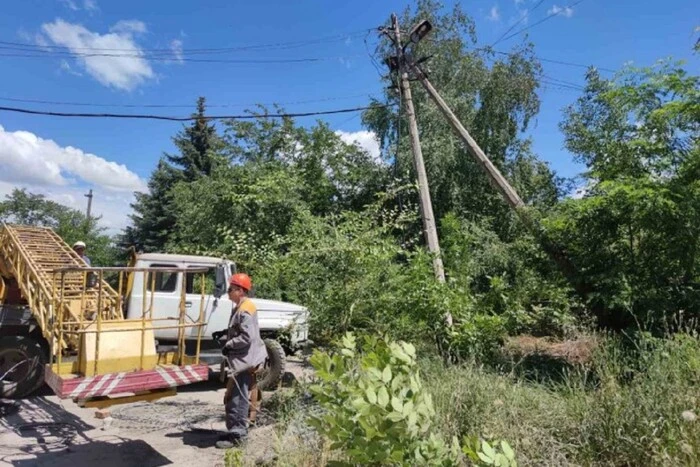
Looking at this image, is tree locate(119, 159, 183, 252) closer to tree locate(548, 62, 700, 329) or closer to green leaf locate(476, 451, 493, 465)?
tree locate(548, 62, 700, 329)

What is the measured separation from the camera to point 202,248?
15.2 metres

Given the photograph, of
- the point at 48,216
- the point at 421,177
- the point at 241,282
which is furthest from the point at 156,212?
the point at 241,282

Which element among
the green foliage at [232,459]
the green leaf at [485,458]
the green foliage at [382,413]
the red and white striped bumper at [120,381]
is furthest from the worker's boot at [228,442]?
the green leaf at [485,458]

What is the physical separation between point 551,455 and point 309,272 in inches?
227

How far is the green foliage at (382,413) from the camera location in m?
2.37

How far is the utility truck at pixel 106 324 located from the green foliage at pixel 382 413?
3.14 meters

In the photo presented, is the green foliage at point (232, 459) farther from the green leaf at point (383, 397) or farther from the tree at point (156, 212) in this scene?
the tree at point (156, 212)

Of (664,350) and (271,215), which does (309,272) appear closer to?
(664,350)

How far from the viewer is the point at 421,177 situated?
1141cm

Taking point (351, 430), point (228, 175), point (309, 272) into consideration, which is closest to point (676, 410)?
point (351, 430)

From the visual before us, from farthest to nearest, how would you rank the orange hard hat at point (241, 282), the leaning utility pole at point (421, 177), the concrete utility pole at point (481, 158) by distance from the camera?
the concrete utility pole at point (481, 158) < the leaning utility pole at point (421, 177) < the orange hard hat at point (241, 282)

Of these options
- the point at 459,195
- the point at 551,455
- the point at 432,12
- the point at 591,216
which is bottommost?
the point at 551,455

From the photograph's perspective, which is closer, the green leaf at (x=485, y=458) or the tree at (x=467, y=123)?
the green leaf at (x=485, y=458)

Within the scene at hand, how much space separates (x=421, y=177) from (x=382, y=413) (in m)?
9.35
